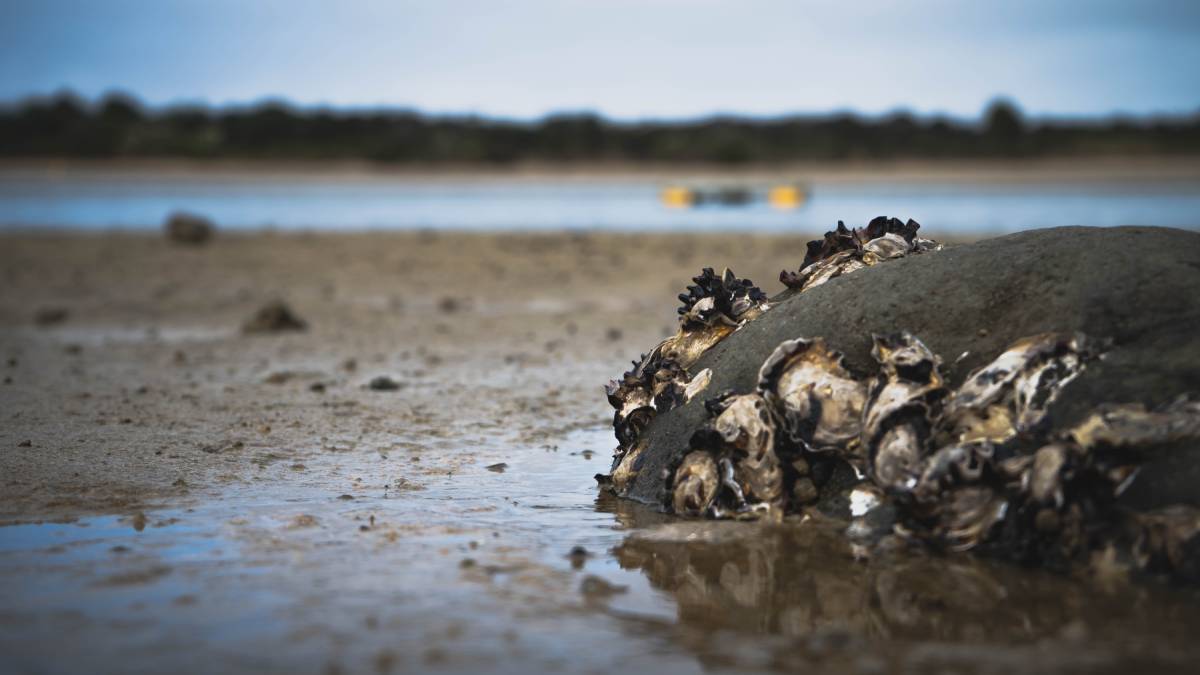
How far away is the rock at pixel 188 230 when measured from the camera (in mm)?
21688

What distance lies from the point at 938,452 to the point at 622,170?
8233 centimetres

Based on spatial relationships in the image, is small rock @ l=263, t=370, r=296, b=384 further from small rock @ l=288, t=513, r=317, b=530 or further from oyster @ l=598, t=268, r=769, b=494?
small rock @ l=288, t=513, r=317, b=530

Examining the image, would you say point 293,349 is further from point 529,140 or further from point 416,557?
point 529,140

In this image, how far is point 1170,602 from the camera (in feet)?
11.9

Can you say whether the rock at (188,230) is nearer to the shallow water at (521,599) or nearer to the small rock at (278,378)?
the small rock at (278,378)

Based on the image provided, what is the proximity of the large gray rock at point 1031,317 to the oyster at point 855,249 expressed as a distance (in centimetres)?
28

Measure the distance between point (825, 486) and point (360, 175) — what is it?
262 feet

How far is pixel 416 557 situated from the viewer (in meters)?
4.22

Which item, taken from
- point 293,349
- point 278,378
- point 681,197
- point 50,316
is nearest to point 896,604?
point 278,378

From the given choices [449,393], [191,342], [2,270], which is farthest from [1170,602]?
[2,270]

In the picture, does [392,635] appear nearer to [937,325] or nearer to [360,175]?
[937,325]

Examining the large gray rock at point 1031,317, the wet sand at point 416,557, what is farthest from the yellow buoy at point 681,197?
the large gray rock at point 1031,317

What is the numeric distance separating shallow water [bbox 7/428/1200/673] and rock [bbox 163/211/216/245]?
17756 millimetres

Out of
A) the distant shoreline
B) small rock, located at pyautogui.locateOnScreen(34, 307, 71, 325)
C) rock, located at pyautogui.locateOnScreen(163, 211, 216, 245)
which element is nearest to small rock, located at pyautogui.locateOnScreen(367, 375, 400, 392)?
small rock, located at pyautogui.locateOnScreen(34, 307, 71, 325)
